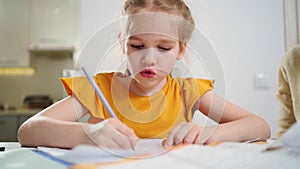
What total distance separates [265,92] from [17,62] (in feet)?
7.85

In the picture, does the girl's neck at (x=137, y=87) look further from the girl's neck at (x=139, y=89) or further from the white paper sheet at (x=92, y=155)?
the white paper sheet at (x=92, y=155)

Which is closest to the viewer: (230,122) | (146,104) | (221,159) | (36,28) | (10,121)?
(221,159)

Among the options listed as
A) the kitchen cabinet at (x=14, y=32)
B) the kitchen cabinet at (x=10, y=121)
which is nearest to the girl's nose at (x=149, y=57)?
A: the kitchen cabinet at (x=10, y=121)

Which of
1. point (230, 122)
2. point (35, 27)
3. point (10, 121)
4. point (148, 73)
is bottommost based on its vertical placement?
point (10, 121)

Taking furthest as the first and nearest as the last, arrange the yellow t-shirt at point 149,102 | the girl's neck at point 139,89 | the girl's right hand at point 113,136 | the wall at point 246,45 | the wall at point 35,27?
the wall at point 35,27 < the wall at point 246,45 < the girl's neck at point 139,89 < the yellow t-shirt at point 149,102 < the girl's right hand at point 113,136

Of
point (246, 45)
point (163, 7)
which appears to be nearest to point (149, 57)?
point (163, 7)

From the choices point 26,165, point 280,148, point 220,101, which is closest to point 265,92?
point 220,101

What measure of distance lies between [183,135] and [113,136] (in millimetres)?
136

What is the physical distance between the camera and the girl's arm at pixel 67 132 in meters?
0.51

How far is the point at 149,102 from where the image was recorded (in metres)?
0.91

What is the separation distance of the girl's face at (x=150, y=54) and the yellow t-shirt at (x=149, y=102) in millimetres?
81

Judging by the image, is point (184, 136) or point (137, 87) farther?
point (137, 87)

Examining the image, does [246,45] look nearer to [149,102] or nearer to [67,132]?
[149,102]

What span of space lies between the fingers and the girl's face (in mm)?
178
